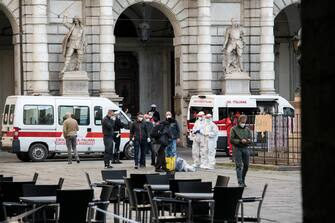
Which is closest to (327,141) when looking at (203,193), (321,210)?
(321,210)

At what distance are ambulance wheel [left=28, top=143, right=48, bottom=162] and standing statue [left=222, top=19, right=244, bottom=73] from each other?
12.3 metres

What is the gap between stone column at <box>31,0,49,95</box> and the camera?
145 ft

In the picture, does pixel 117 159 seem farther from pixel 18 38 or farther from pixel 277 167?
pixel 18 38

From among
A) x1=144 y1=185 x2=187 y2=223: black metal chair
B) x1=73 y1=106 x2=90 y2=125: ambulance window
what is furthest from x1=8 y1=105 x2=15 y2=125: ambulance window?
x1=144 y1=185 x2=187 y2=223: black metal chair

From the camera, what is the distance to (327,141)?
239cm

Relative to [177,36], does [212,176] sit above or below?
below

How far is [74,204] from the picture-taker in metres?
10.8

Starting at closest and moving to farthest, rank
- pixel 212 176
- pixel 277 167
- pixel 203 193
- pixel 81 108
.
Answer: pixel 203 193 < pixel 212 176 < pixel 277 167 < pixel 81 108

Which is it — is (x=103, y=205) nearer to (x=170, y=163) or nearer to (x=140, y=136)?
(x=170, y=163)

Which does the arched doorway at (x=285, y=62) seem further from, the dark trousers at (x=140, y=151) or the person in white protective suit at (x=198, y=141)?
the person in white protective suit at (x=198, y=141)

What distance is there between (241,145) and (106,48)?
22056 millimetres

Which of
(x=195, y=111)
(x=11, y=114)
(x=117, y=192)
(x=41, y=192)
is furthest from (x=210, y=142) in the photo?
(x=41, y=192)

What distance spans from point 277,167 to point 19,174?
800 cm

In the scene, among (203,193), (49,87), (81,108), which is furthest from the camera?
(49,87)
